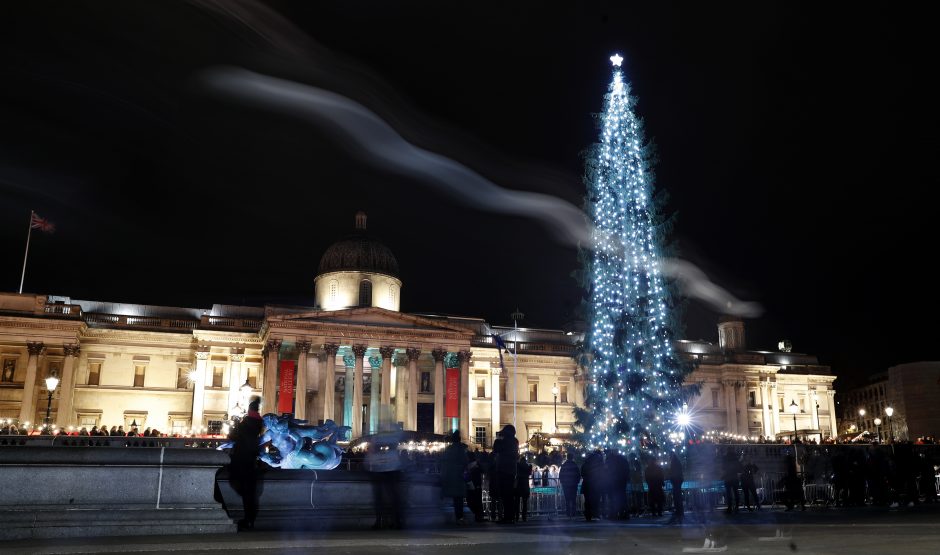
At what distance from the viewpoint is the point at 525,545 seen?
1029 centimetres

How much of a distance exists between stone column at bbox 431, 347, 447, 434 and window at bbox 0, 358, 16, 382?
28.2 metres

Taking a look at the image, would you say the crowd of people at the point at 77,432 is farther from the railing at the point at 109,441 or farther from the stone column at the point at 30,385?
the stone column at the point at 30,385

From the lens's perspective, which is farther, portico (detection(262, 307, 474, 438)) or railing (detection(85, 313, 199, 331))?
railing (detection(85, 313, 199, 331))

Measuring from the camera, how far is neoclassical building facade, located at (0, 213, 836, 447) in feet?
174

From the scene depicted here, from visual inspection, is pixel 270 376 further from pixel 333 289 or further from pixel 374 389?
pixel 333 289

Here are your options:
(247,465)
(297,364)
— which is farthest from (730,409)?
(247,465)

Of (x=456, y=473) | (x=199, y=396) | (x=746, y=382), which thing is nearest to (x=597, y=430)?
(x=456, y=473)

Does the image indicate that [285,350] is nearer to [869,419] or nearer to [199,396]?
[199,396]

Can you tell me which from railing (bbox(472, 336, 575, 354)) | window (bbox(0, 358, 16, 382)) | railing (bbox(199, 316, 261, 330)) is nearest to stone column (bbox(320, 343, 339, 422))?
railing (bbox(199, 316, 261, 330))

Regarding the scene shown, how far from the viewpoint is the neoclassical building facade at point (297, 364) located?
174 feet

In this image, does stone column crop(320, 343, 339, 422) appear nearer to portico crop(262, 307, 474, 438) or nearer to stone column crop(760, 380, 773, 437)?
portico crop(262, 307, 474, 438)

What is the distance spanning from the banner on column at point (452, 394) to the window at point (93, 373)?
25040 mm

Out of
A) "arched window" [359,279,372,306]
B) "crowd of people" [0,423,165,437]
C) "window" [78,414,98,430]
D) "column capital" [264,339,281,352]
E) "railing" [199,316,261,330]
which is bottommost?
"crowd of people" [0,423,165,437]

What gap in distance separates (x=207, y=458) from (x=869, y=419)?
A: 355ft
